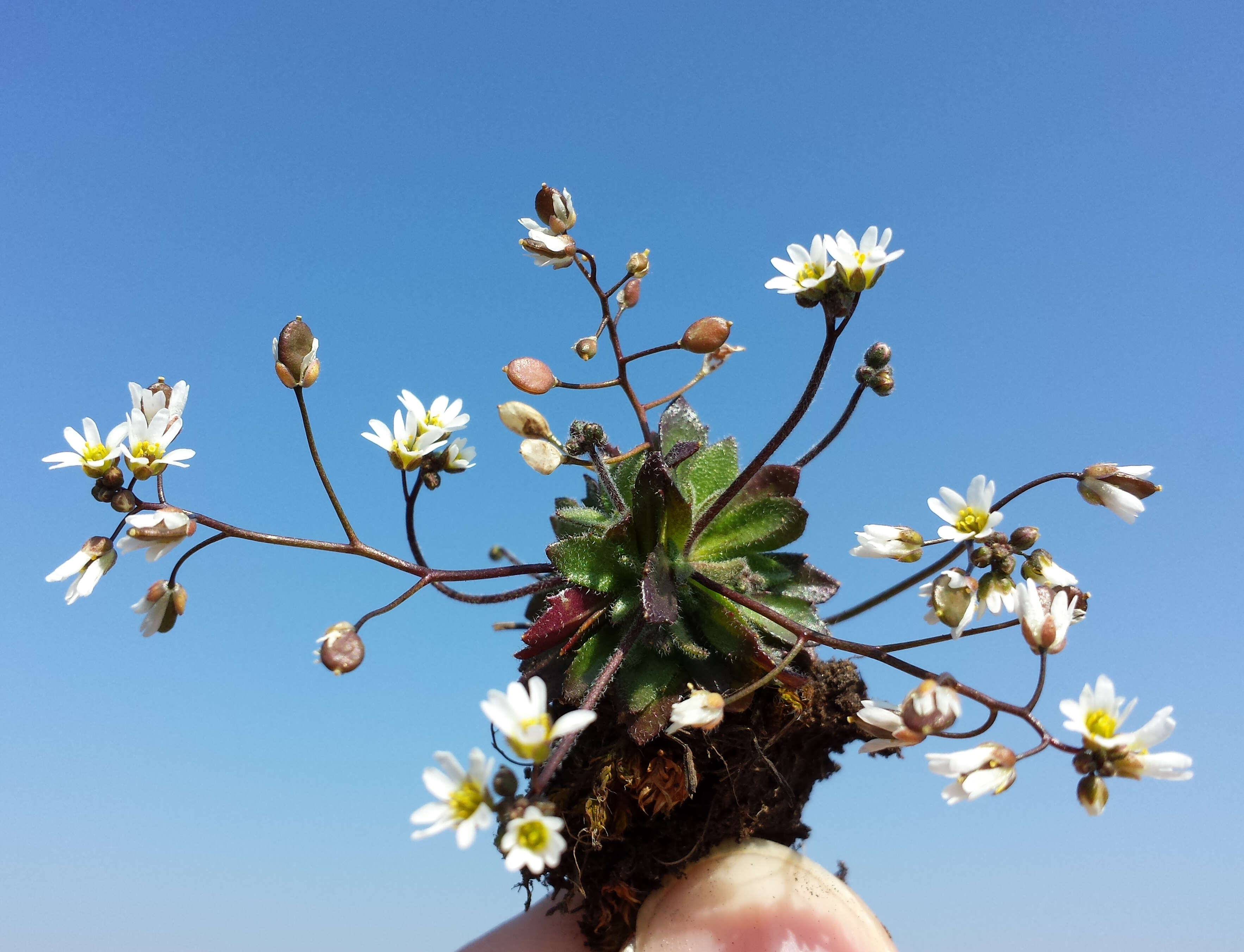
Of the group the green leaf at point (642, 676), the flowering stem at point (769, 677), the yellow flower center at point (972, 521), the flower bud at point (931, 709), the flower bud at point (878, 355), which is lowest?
the flower bud at point (931, 709)

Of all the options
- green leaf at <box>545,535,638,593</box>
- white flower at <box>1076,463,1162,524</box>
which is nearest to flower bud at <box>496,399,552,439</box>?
green leaf at <box>545,535,638,593</box>

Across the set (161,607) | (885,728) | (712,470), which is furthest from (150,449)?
(885,728)

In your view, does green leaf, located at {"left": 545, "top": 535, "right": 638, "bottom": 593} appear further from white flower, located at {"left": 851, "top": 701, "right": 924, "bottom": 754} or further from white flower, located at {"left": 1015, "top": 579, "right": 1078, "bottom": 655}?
white flower, located at {"left": 1015, "top": 579, "right": 1078, "bottom": 655}

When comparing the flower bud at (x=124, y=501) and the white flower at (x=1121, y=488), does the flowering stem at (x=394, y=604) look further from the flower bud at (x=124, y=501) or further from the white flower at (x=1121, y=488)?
the white flower at (x=1121, y=488)

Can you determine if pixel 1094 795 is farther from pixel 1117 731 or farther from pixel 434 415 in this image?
pixel 434 415

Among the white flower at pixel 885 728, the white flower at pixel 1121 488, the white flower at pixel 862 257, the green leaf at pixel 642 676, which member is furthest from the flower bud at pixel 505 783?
the white flower at pixel 1121 488

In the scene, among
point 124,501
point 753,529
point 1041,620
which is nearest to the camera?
point 1041,620

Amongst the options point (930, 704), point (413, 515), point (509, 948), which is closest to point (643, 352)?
point (413, 515)
